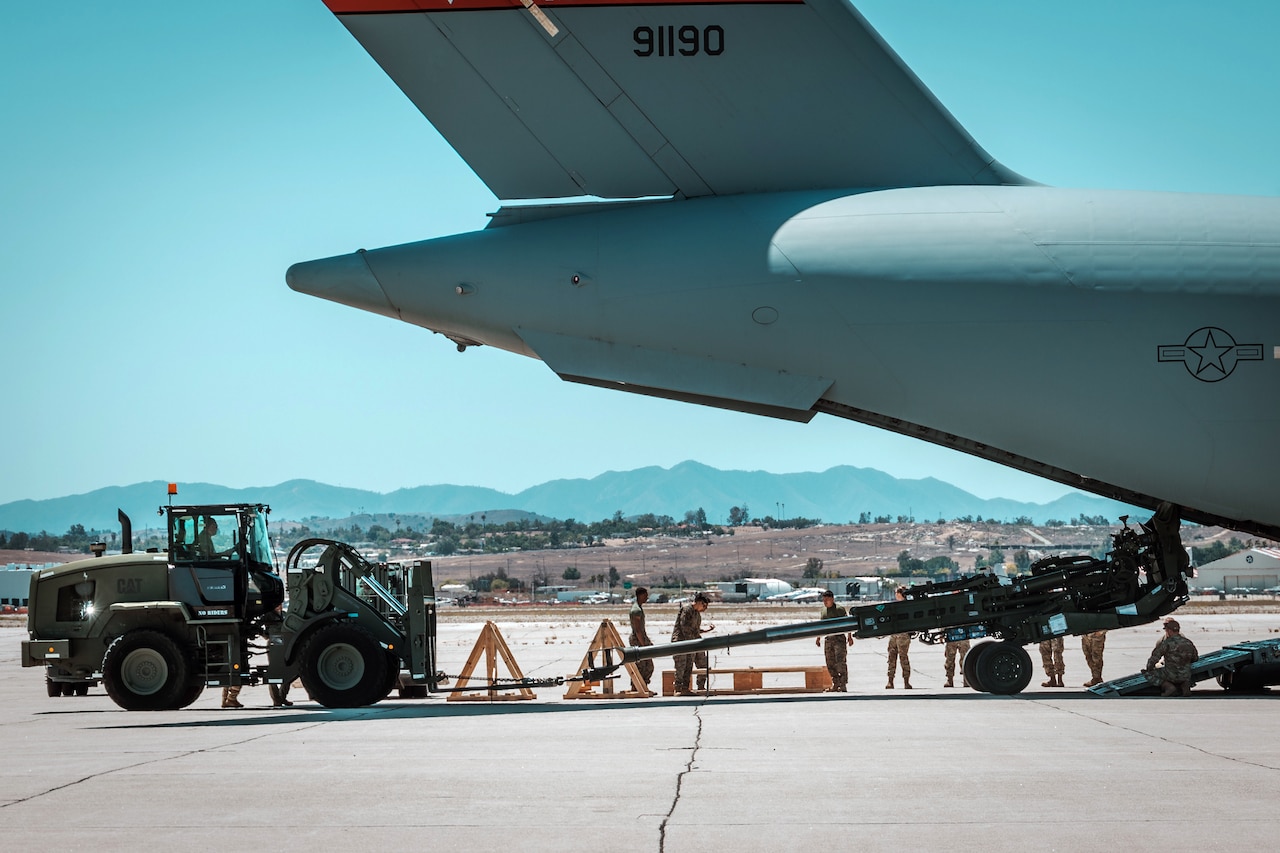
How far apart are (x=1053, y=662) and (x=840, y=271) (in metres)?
6.84

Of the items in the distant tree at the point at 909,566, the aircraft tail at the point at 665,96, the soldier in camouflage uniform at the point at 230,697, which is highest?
the aircraft tail at the point at 665,96

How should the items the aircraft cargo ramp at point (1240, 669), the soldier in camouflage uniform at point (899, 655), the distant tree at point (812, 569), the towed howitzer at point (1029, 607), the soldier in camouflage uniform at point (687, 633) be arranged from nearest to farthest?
the towed howitzer at point (1029, 607), the aircraft cargo ramp at point (1240, 669), the soldier in camouflage uniform at point (687, 633), the soldier in camouflage uniform at point (899, 655), the distant tree at point (812, 569)

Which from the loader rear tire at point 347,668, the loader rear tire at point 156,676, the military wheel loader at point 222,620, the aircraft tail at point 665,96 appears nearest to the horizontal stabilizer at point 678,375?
the aircraft tail at point 665,96

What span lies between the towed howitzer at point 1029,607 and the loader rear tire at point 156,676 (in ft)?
15.7

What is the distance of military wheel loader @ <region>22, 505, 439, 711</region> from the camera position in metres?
14.3

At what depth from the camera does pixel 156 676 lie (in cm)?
1452

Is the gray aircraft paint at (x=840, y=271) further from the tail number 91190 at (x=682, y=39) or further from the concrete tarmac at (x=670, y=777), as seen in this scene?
the concrete tarmac at (x=670, y=777)

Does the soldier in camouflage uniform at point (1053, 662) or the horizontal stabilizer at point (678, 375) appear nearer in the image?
the horizontal stabilizer at point (678, 375)

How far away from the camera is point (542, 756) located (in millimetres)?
9375

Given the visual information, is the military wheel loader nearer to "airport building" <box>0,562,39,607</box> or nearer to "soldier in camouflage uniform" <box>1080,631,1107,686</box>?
"soldier in camouflage uniform" <box>1080,631,1107,686</box>

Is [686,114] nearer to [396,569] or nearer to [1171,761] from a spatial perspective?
[396,569]

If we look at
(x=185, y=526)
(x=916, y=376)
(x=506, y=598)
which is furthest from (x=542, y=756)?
(x=506, y=598)

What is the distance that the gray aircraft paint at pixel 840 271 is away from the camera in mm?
13367

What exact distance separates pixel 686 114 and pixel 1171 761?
29.5 feet
